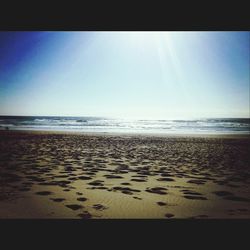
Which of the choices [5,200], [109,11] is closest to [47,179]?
[5,200]

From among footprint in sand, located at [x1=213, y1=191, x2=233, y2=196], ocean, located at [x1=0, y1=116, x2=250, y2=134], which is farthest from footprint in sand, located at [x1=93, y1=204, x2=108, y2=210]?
ocean, located at [x1=0, y1=116, x2=250, y2=134]

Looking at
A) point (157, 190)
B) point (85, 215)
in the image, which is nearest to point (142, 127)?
point (157, 190)

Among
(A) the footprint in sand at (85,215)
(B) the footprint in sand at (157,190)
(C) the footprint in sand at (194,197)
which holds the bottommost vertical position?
(C) the footprint in sand at (194,197)

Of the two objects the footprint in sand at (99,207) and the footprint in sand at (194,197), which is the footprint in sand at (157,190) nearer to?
the footprint in sand at (194,197)

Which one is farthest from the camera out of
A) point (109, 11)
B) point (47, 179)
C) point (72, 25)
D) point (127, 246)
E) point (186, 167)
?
point (186, 167)

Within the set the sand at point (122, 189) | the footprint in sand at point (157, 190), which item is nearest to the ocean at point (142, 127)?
the sand at point (122, 189)

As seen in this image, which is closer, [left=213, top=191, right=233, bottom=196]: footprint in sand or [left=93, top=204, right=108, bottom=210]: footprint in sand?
[left=93, top=204, right=108, bottom=210]: footprint in sand

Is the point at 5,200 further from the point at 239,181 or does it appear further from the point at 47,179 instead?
the point at 239,181

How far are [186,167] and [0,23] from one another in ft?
20.2

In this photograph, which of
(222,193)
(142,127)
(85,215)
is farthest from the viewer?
(142,127)

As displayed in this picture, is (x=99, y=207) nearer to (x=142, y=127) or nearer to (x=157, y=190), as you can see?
(x=157, y=190)

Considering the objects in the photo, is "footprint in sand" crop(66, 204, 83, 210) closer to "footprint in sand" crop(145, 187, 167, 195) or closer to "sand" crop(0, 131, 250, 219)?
"sand" crop(0, 131, 250, 219)

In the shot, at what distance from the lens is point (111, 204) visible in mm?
4496

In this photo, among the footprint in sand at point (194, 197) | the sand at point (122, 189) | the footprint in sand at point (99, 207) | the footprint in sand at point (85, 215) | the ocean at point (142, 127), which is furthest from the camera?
the ocean at point (142, 127)
